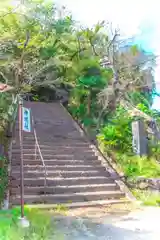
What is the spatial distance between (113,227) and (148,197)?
3.12 metres

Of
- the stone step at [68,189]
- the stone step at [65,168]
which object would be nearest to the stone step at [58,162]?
the stone step at [65,168]

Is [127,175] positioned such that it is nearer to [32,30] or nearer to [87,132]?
[87,132]

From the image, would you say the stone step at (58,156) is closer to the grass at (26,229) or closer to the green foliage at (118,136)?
the green foliage at (118,136)

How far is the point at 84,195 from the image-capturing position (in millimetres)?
8734

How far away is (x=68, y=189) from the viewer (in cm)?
894

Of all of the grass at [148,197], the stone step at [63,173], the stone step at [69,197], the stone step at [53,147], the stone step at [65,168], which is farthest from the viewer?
the stone step at [53,147]

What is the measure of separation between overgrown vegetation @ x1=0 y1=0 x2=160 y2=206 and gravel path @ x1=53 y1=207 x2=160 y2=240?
9.31 ft

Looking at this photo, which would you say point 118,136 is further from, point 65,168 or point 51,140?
point 51,140

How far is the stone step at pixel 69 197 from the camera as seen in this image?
8086mm

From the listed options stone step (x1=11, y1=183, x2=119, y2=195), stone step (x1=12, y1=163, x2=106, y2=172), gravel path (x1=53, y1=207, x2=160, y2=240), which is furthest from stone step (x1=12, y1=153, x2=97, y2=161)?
gravel path (x1=53, y1=207, x2=160, y2=240)

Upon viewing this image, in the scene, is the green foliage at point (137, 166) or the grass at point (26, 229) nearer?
the grass at point (26, 229)

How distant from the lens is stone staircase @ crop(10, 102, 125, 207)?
8.46 m

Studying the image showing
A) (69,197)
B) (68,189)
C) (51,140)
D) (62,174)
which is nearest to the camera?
(69,197)

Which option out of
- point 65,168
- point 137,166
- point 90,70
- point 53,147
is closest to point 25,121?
point 65,168
